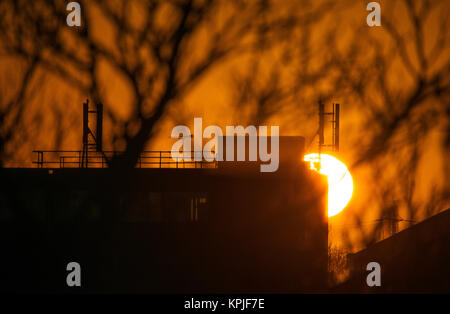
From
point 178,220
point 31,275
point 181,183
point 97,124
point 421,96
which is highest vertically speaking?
point 421,96

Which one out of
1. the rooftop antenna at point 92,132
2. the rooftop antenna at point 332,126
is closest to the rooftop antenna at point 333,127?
the rooftop antenna at point 332,126

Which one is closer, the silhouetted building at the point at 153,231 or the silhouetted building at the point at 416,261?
the silhouetted building at the point at 153,231

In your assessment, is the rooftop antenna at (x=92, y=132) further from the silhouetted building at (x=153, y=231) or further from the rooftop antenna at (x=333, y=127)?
the rooftop antenna at (x=333, y=127)

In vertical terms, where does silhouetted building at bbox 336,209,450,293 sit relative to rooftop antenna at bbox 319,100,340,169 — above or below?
below

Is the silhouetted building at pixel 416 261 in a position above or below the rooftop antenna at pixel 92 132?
below

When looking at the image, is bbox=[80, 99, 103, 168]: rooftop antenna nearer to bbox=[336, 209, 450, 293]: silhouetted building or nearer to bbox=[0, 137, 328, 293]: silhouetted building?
bbox=[0, 137, 328, 293]: silhouetted building

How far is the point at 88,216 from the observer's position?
21.4m

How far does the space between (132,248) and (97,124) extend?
4.85 m

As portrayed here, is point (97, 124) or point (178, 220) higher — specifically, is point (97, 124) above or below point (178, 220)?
above

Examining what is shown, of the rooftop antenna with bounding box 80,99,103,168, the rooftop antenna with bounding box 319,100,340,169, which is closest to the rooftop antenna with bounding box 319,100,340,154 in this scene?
the rooftop antenna with bounding box 319,100,340,169

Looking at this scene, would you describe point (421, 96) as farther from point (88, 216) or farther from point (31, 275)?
point (31, 275)

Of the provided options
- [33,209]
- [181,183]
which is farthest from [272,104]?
A: [33,209]
